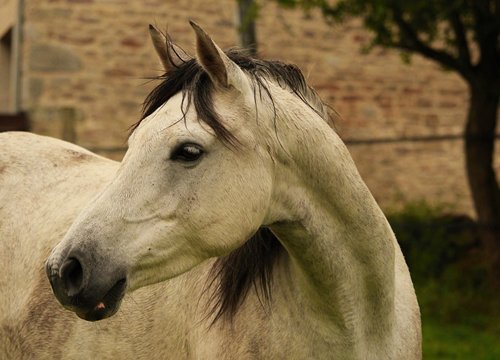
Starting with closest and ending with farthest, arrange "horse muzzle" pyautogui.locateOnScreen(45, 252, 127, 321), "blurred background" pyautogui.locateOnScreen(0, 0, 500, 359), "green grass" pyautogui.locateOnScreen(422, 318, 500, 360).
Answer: "horse muzzle" pyautogui.locateOnScreen(45, 252, 127, 321), "green grass" pyautogui.locateOnScreen(422, 318, 500, 360), "blurred background" pyautogui.locateOnScreen(0, 0, 500, 359)

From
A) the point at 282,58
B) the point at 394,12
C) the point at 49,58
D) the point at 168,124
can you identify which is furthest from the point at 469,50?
the point at 168,124

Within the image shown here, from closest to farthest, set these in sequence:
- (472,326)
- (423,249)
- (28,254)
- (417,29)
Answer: (28,254), (472,326), (417,29), (423,249)

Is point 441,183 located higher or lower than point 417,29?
lower

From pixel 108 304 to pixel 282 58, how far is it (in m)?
9.70

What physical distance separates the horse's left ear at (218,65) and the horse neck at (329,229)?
218 millimetres

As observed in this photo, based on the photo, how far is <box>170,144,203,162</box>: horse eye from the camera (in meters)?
2.83

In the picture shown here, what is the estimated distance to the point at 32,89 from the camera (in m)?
11.3

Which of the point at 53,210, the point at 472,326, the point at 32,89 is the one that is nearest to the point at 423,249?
the point at 472,326

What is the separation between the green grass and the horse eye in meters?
4.76

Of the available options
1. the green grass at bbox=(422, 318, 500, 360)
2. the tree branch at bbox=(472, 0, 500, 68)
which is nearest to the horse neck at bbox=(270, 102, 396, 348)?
the green grass at bbox=(422, 318, 500, 360)

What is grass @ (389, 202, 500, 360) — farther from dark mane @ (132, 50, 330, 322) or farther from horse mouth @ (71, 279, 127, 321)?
horse mouth @ (71, 279, 127, 321)

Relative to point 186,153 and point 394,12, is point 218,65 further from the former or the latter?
point 394,12

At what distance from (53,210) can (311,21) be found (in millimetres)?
9883

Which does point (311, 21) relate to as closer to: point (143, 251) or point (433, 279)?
point (433, 279)
